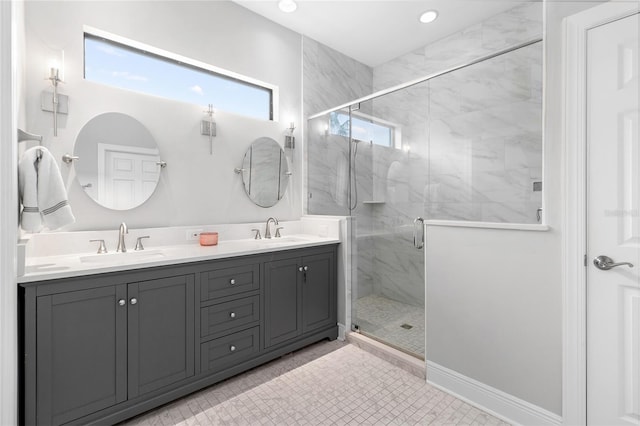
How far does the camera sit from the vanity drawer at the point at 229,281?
2010 millimetres

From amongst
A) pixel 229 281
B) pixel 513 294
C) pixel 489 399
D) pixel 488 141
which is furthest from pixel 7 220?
pixel 488 141

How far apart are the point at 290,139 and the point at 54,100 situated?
6.22ft

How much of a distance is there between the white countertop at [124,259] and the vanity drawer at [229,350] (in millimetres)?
584

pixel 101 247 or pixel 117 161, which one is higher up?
pixel 117 161

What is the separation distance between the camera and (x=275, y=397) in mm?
1982

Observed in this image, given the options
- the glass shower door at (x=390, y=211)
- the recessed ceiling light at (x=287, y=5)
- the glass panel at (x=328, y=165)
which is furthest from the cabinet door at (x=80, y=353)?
the recessed ceiling light at (x=287, y=5)

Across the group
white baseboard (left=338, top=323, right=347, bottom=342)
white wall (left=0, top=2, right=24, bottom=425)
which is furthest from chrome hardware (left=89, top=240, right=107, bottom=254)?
white baseboard (left=338, top=323, right=347, bottom=342)

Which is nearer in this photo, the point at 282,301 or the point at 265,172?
the point at 282,301

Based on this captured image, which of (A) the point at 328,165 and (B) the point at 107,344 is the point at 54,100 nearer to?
(B) the point at 107,344

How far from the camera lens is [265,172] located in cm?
302

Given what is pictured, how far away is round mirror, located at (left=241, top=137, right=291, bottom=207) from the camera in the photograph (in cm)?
291

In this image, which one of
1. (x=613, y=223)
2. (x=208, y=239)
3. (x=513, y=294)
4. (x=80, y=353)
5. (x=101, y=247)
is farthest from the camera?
(x=208, y=239)

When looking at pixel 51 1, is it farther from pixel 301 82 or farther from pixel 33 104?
pixel 301 82

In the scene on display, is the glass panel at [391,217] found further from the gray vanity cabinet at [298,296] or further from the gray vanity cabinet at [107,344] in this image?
the gray vanity cabinet at [107,344]
